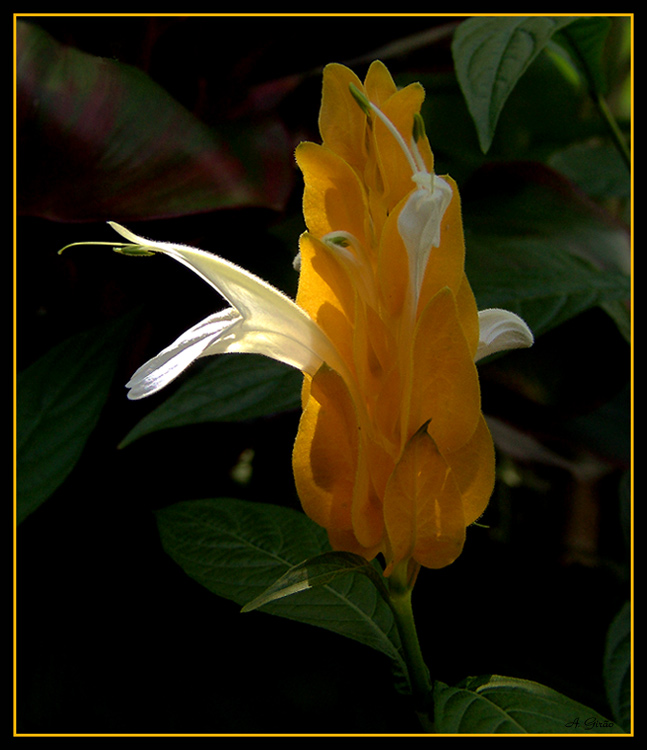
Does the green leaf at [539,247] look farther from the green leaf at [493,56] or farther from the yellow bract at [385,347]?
A: the yellow bract at [385,347]

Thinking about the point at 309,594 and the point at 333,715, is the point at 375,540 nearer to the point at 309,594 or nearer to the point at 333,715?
the point at 309,594

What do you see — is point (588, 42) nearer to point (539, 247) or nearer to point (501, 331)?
point (539, 247)

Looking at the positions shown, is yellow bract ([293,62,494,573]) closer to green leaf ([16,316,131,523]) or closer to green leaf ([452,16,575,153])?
green leaf ([452,16,575,153])

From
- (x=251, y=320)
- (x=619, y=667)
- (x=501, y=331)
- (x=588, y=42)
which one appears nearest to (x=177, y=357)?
(x=251, y=320)

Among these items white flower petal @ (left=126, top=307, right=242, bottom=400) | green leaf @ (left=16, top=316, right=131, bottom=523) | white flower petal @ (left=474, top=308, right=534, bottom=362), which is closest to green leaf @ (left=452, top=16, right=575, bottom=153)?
white flower petal @ (left=474, top=308, right=534, bottom=362)

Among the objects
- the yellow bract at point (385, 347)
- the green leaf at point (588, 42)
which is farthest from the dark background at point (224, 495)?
the yellow bract at point (385, 347)
